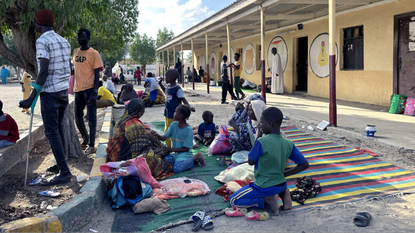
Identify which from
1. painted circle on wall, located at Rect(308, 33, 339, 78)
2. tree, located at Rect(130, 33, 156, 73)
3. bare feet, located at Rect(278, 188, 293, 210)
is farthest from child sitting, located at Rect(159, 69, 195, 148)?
tree, located at Rect(130, 33, 156, 73)

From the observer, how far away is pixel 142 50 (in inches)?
1930

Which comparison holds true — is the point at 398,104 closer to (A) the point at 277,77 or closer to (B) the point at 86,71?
(A) the point at 277,77

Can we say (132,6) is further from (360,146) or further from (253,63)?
(360,146)

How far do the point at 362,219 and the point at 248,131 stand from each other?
210cm

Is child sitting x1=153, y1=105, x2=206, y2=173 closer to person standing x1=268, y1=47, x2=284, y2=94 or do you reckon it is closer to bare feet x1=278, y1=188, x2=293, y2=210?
bare feet x1=278, y1=188, x2=293, y2=210

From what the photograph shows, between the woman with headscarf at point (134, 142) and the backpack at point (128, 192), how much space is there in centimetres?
58

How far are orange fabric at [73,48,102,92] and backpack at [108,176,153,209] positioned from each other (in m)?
2.04

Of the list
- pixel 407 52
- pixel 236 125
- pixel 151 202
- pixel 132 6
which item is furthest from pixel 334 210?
pixel 132 6

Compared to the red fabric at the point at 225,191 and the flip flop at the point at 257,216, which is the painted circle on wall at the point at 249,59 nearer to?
the red fabric at the point at 225,191

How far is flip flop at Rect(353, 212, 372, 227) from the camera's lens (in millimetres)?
2770

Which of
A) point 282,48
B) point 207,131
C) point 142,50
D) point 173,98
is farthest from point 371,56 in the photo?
point 142,50

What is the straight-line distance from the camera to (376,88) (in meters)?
9.15

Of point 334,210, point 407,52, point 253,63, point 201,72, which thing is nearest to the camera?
point 334,210

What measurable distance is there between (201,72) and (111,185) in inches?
901
